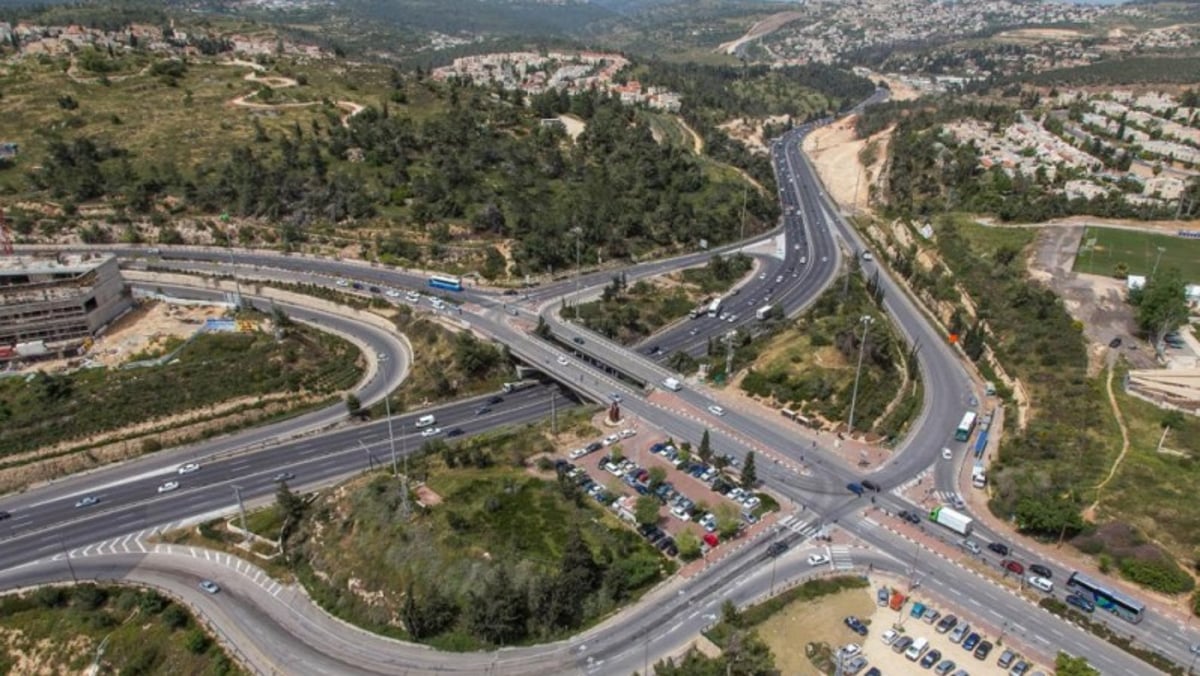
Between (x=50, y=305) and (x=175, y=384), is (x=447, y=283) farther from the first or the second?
(x=50, y=305)

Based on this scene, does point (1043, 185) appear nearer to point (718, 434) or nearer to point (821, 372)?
point (821, 372)

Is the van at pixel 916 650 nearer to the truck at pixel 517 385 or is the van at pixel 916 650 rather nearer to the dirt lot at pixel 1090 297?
the dirt lot at pixel 1090 297

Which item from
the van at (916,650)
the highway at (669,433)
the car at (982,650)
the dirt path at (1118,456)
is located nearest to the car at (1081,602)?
the highway at (669,433)

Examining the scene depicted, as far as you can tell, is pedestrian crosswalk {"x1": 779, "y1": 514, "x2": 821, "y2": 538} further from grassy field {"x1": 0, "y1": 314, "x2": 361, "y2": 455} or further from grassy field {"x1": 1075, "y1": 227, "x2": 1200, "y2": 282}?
grassy field {"x1": 1075, "y1": 227, "x2": 1200, "y2": 282}

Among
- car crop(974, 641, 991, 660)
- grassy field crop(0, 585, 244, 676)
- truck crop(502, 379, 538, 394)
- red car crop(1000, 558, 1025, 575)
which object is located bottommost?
grassy field crop(0, 585, 244, 676)

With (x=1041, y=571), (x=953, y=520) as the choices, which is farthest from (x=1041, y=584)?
(x=953, y=520)

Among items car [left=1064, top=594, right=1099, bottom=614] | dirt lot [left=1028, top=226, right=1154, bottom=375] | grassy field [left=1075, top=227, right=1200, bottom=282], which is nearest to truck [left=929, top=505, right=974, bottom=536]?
car [left=1064, top=594, right=1099, bottom=614]
